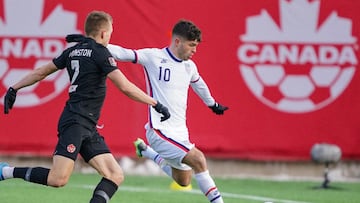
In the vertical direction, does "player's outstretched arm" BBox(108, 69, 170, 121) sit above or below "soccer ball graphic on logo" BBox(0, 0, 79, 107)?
above

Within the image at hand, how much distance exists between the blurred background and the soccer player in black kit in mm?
5053

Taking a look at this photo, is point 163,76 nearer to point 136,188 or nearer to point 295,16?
point 136,188

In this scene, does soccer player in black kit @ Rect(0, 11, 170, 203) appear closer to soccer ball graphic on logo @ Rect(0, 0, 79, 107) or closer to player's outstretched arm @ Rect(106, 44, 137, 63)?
player's outstretched arm @ Rect(106, 44, 137, 63)

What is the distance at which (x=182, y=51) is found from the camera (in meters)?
10.2

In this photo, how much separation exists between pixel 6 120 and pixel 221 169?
311cm

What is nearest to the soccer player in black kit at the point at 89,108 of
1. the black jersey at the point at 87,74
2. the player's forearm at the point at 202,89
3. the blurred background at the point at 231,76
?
the black jersey at the point at 87,74

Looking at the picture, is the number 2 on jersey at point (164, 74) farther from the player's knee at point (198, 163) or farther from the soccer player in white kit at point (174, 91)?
the player's knee at point (198, 163)

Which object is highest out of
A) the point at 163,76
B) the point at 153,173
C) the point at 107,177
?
the point at 163,76

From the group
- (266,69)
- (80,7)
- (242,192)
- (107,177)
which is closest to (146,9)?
(80,7)

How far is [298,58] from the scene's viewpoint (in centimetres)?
1448

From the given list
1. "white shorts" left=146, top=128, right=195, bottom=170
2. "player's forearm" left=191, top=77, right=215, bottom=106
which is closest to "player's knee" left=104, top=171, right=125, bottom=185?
"white shorts" left=146, top=128, right=195, bottom=170

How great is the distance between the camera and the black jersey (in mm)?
8852

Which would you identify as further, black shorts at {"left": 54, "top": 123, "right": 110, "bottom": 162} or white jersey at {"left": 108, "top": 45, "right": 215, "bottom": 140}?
white jersey at {"left": 108, "top": 45, "right": 215, "bottom": 140}

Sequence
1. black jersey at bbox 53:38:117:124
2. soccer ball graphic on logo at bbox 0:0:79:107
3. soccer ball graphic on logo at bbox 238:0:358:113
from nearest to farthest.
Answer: black jersey at bbox 53:38:117:124 → soccer ball graphic on logo at bbox 0:0:79:107 → soccer ball graphic on logo at bbox 238:0:358:113
